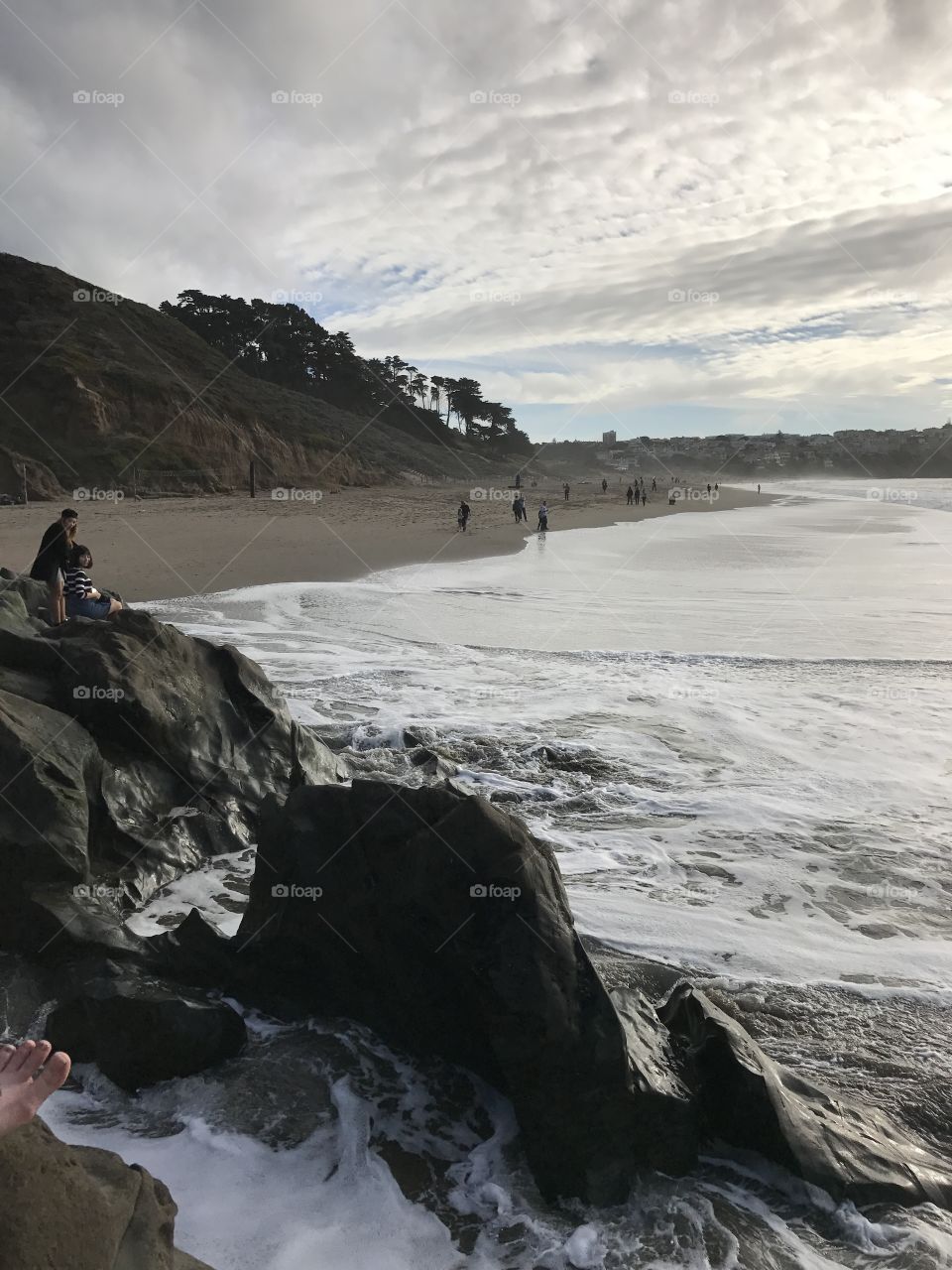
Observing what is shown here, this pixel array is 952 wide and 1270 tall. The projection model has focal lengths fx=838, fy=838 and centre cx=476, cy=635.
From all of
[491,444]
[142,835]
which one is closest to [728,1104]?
[142,835]

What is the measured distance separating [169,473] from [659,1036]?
3824 centimetres

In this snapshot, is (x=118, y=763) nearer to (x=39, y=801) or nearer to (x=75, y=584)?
(x=39, y=801)

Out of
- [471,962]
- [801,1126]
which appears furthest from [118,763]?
[801,1126]

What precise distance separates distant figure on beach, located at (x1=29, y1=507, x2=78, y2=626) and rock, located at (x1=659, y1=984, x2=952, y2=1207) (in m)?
7.73

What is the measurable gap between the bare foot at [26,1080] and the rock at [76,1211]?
122 millimetres

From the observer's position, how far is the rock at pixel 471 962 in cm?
318

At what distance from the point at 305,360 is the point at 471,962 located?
255 ft

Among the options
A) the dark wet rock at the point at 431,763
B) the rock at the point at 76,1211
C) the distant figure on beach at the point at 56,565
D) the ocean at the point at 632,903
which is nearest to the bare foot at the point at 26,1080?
the rock at the point at 76,1211

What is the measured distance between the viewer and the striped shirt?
920 centimetres

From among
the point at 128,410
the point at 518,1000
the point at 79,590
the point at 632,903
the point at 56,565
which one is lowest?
the point at 632,903

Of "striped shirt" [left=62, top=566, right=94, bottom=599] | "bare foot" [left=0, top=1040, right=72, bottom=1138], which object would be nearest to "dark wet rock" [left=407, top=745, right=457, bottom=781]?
"striped shirt" [left=62, top=566, right=94, bottom=599]

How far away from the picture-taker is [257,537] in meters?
25.6

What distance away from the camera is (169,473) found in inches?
1486

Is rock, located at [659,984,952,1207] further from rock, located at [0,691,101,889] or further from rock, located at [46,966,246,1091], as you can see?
rock, located at [0,691,101,889]
